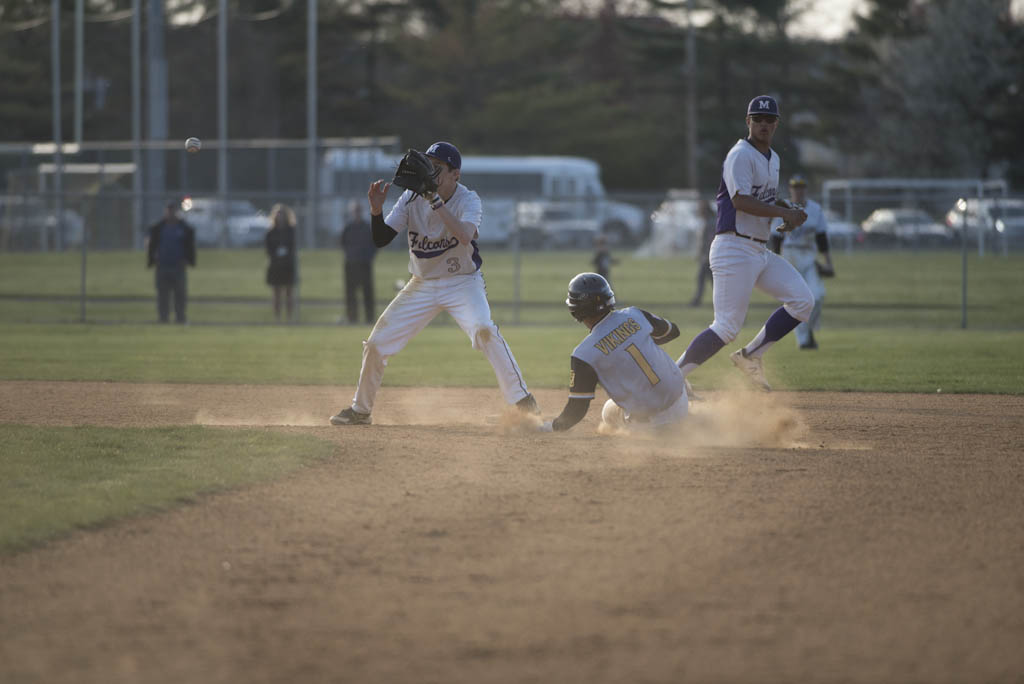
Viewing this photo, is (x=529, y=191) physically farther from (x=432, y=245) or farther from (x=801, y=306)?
(x=432, y=245)

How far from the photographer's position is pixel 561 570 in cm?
509

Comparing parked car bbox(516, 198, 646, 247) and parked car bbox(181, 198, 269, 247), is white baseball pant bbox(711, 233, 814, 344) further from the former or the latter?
parked car bbox(181, 198, 269, 247)

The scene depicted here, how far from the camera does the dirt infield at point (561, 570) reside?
13.3 feet

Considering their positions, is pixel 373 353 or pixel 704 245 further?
pixel 704 245

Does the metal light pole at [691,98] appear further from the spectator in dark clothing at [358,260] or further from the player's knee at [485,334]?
the player's knee at [485,334]

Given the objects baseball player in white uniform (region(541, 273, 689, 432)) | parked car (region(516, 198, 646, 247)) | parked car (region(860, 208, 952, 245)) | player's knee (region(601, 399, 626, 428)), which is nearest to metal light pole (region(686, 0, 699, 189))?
parked car (region(516, 198, 646, 247))

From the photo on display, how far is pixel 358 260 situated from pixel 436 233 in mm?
11979

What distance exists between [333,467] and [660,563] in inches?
105

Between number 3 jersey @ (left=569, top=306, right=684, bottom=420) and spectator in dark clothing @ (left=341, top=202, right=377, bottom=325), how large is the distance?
1256 cm

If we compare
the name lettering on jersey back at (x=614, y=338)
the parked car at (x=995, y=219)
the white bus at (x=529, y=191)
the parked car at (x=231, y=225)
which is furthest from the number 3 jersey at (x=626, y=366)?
the parked car at (x=231, y=225)

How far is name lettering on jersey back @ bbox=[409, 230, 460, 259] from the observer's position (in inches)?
330

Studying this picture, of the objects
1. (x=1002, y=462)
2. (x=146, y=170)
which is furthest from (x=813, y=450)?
(x=146, y=170)

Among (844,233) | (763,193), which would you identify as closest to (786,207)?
(763,193)

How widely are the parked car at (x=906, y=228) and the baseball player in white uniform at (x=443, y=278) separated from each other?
1993 cm
